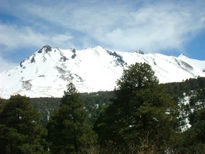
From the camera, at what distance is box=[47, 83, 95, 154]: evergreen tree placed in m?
27.2

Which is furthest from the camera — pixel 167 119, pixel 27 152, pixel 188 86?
pixel 188 86

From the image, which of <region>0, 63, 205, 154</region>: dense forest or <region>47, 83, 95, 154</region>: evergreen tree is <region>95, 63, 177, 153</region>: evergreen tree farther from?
<region>47, 83, 95, 154</region>: evergreen tree

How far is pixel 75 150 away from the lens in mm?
27875

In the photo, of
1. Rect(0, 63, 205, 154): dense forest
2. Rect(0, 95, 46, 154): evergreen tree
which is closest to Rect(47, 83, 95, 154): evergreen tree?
Rect(0, 63, 205, 154): dense forest

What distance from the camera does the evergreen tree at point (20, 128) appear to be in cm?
2650

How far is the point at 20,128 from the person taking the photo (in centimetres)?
2722

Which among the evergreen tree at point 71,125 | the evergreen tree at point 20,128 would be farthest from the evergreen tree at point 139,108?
the evergreen tree at point 20,128

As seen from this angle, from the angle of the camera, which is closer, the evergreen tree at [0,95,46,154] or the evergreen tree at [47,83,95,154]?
the evergreen tree at [0,95,46,154]

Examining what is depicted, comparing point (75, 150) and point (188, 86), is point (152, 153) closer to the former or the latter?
point (75, 150)

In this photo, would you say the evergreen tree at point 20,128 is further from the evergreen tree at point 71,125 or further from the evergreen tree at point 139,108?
the evergreen tree at point 139,108

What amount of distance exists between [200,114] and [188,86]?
136m

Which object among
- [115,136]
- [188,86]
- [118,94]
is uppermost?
[188,86]

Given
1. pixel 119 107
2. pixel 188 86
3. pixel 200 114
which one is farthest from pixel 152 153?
pixel 188 86

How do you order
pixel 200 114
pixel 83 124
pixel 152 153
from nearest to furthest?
pixel 152 153 → pixel 83 124 → pixel 200 114
